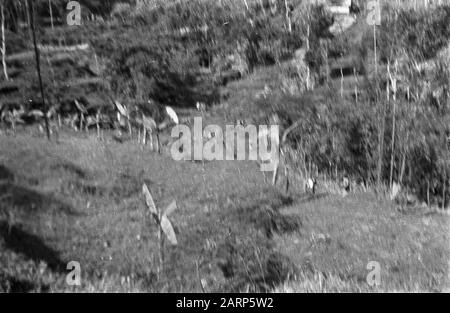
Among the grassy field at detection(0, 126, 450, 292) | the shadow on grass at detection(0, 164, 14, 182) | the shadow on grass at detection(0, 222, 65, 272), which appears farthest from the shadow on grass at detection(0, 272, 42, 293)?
the shadow on grass at detection(0, 164, 14, 182)

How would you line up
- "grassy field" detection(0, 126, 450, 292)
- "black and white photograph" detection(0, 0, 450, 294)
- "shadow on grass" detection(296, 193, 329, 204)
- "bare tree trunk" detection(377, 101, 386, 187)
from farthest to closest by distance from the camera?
"bare tree trunk" detection(377, 101, 386, 187)
"shadow on grass" detection(296, 193, 329, 204)
"black and white photograph" detection(0, 0, 450, 294)
"grassy field" detection(0, 126, 450, 292)

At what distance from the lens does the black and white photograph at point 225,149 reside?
6922 mm

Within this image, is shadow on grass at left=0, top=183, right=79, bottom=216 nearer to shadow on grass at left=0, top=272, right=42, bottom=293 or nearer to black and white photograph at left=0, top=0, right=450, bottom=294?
black and white photograph at left=0, top=0, right=450, bottom=294

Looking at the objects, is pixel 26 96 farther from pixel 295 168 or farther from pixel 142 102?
pixel 295 168

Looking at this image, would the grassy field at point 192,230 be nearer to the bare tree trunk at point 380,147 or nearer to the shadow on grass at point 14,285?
the shadow on grass at point 14,285

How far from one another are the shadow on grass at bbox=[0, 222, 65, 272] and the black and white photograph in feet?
→ 0.13

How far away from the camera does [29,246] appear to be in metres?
6.77

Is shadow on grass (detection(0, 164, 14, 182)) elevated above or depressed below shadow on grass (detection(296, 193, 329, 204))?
above

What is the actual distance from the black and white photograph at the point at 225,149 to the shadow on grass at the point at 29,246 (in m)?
0.04

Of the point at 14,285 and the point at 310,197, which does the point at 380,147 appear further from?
the point at 14,285

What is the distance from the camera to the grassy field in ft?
21.1

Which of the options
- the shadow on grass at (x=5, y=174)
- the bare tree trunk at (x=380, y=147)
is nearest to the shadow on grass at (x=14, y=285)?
the shadow on grass at (x=5, y=174)

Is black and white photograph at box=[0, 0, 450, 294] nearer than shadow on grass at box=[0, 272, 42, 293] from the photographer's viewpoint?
No

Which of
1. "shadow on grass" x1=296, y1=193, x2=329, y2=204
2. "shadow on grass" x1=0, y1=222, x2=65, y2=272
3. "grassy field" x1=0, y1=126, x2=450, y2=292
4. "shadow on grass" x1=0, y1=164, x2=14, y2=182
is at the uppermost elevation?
"shadow on grass" x1=0, y1=164, x2=14, y2=182
